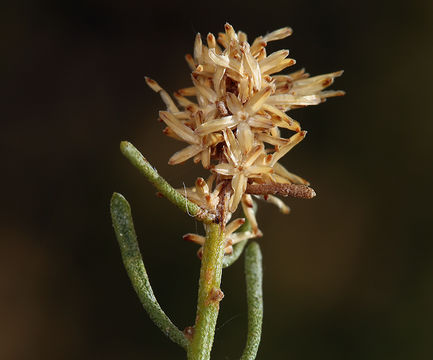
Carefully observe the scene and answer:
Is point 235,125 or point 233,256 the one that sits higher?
point 235,125

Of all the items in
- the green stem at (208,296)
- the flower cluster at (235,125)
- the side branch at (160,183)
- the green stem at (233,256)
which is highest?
the flower cluster at (235,125)

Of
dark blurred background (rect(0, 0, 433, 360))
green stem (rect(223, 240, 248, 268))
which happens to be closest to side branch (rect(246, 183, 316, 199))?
green stem (rect(223, 240, 248, 268))

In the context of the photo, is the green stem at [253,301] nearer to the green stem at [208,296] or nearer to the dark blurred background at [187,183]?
the green stem at [208,296]

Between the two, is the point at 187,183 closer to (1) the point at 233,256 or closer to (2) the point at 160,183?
(1) the point at 233,256

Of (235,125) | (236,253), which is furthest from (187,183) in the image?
(235,125)

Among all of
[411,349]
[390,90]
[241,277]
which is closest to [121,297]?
[241,277]

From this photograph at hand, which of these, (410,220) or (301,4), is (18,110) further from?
(410,220)

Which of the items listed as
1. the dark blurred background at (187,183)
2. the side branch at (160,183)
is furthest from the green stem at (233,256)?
the dark blurred background at (187,183)
